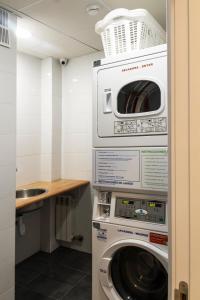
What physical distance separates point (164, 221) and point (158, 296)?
1.84ft

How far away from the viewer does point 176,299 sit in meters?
0.63

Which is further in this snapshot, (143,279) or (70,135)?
(70,135)

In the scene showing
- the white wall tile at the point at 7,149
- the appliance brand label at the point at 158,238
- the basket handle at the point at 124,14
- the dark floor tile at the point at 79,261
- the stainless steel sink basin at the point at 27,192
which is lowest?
the dark floor tile at the point at 79,261

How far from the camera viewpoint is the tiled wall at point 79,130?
→ 9.53 feet

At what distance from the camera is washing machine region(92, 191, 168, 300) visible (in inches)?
61.2

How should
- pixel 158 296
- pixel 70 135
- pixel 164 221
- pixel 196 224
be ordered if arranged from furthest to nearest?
pixel 70 135
pixel 158 296
pixel 164 221
pixel 196 224

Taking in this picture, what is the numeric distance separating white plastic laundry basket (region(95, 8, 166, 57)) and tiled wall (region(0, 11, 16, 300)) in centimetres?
74

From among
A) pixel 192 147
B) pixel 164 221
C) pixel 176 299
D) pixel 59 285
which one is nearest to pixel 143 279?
pixel 164 221

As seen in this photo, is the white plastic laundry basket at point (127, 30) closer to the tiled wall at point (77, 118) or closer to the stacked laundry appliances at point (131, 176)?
the stacked laundry appliances at point (131, 176)

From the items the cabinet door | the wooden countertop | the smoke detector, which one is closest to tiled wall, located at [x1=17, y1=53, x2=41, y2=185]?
the wooden countertop

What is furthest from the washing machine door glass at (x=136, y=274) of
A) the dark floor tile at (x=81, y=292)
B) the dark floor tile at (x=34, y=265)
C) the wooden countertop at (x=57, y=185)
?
the dark floor tile at (x=34, y=265)

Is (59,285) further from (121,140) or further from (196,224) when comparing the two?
(196,224)

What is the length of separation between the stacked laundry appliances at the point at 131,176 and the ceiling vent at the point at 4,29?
2.35 ft

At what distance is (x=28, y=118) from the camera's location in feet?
9.23
